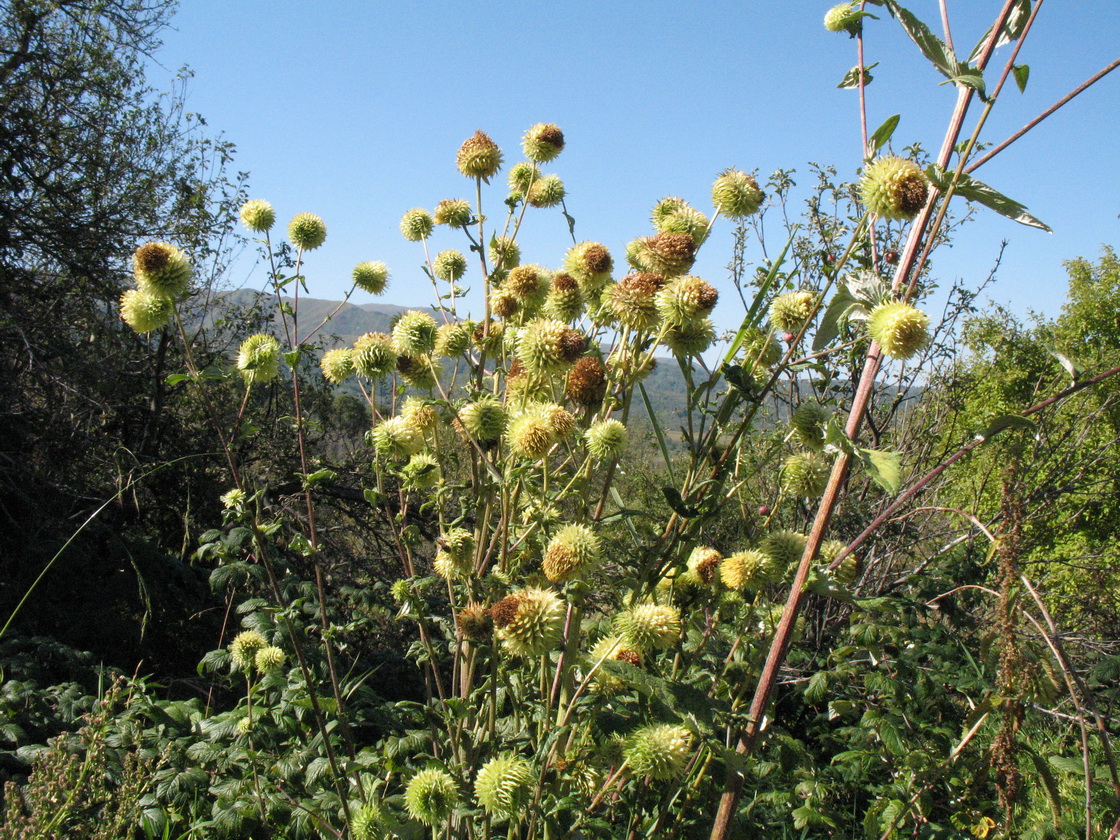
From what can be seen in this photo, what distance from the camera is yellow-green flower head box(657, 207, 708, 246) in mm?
1853

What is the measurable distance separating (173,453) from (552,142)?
429 centimetres

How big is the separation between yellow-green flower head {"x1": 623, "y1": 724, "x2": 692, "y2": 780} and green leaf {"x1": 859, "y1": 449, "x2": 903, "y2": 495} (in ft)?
2.27

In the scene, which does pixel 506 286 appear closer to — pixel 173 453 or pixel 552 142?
pixel 552 142

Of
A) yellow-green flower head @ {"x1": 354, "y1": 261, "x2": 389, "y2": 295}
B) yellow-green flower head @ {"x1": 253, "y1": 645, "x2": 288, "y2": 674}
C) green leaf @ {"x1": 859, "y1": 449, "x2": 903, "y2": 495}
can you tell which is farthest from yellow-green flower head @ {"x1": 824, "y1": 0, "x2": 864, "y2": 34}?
yellow-green flower head @ {"x1": 253, "y1": 645, "x2": 288, "y2": 674}

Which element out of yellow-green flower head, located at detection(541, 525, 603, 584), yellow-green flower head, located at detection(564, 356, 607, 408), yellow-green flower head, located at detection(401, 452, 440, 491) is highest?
yellow-green flower head, located at detection(564, 356, 607, 408)

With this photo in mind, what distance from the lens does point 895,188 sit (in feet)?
4.22

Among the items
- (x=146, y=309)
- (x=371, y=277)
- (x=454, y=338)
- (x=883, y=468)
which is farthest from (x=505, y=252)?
(x=883, y=468)

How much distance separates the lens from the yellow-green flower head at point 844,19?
1.49 metres

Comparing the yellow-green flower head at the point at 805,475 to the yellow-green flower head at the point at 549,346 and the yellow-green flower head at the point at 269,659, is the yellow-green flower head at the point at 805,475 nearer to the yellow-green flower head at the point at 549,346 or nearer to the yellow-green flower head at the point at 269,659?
the yellow-green flower head at the point at 549,346

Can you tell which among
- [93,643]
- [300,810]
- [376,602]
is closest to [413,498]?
[376,602]

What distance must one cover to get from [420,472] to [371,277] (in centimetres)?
108

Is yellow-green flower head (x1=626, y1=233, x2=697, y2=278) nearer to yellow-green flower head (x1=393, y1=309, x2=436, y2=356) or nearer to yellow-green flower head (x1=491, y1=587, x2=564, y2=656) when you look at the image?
yellow-green flower head (x1=393, y1=309, x2=436, y2=356)

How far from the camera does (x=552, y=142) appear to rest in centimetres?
228

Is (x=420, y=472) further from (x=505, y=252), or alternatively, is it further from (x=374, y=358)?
(x=505, y=252)
